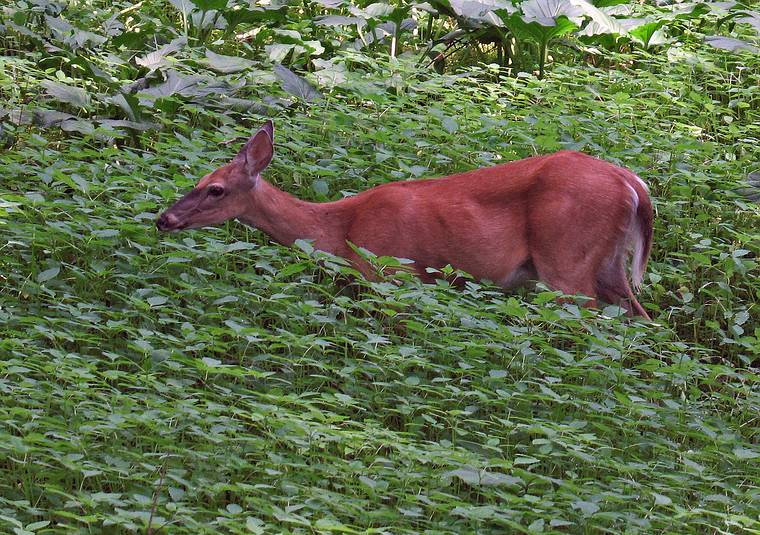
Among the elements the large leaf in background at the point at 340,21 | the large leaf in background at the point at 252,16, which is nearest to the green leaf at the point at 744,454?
the large leaf in background at the point at 340,21

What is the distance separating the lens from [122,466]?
16.5ft

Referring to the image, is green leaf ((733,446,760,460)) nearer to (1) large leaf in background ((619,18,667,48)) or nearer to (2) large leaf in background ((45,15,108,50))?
(1) large leaf in background ((619,18,667,48))

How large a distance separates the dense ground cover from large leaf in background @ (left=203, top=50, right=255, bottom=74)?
0.29 ft

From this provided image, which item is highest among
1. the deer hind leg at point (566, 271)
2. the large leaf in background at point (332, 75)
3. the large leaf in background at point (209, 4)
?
the large leaf in background at point (209, 4)

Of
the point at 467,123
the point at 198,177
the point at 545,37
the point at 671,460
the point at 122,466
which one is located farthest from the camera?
the point at 545,37

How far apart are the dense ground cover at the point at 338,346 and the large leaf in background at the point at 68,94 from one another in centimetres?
2

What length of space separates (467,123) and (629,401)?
4.01 metres

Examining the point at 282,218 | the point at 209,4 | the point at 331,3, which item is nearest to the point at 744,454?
the point at 282,218

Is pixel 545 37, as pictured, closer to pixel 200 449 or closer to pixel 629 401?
pixel 629 401

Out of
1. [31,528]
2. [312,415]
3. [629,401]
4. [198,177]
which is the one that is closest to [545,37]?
[198,177]

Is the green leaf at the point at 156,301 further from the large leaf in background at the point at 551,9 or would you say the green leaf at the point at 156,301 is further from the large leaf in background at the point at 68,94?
the large leaf in background at the point at 551,9

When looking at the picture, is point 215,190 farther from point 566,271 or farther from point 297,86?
point 297,86

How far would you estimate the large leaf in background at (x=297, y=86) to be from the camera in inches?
396

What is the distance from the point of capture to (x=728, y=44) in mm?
11359
